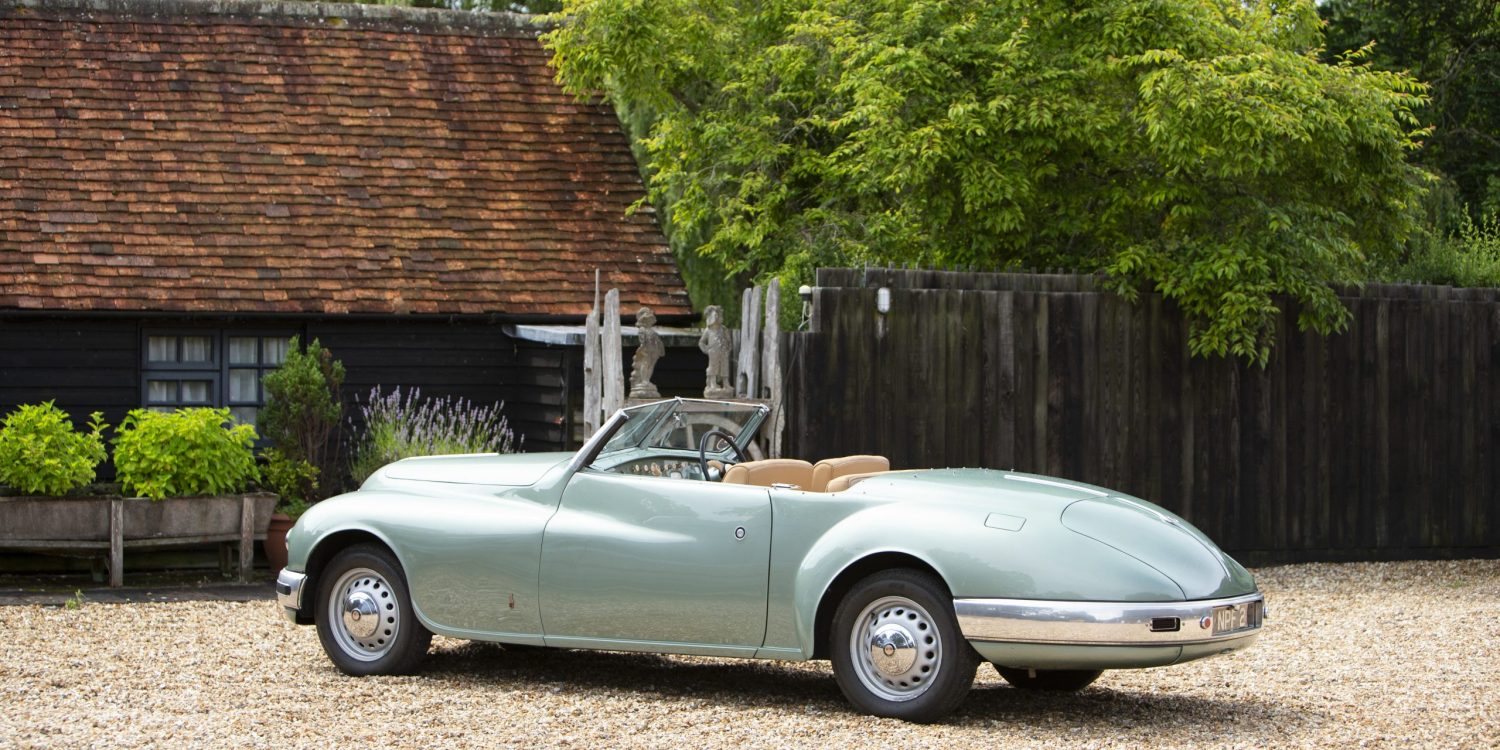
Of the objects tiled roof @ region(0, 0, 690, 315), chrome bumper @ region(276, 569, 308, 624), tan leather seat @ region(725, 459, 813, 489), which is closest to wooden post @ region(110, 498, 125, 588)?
tiled roof @ region(0, 0, 690, 315)

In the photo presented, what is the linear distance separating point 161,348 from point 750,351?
648cm

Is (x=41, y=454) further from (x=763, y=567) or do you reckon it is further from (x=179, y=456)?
(x=763, y=567)

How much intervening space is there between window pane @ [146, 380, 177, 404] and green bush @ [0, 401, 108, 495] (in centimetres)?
299

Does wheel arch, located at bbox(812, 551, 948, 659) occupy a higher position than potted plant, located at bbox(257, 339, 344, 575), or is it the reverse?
potted plant, located at bbox(257, 339, 344, 575)

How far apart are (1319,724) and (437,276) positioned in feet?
34.9

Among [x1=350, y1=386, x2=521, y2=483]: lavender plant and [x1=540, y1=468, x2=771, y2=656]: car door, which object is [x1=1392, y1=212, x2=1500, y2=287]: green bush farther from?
[x1=540, y1=468, x2=771, y2=656]: car door

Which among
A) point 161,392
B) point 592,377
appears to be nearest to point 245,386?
point 161,392

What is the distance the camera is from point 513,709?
7.54m

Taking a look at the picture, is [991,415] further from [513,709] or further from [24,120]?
[24,120]

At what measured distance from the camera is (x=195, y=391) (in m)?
15.7

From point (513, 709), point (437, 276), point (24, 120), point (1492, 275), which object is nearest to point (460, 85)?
point (437, 276)

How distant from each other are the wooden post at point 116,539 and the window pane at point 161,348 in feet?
11.1

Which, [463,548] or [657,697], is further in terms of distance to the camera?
[463,548]

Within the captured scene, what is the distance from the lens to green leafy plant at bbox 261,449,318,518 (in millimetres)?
14023
